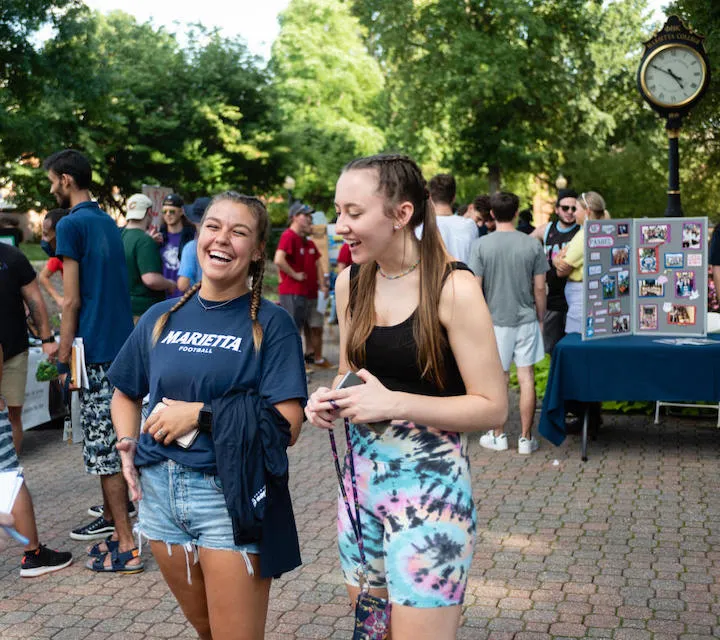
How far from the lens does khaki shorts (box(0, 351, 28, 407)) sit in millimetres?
6691

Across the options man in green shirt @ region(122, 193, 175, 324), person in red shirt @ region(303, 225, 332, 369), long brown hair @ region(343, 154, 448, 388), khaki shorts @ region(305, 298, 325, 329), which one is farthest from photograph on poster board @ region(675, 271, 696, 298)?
long brown hair @ region(343, 154, 448, 388)

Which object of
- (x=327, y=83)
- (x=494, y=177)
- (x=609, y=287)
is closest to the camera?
(x=609, y=287)

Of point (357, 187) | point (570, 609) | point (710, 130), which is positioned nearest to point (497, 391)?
point (357, 187)

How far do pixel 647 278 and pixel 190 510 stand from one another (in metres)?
6.44

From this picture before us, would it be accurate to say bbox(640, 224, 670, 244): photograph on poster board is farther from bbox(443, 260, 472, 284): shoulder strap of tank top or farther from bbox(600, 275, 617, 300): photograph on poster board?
bbox(443, 260, 472, 284): shoulder strap of tank top

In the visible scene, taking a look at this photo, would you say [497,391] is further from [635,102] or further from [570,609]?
[635,102]

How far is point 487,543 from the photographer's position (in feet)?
19.0

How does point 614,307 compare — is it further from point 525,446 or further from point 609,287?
point 525,446

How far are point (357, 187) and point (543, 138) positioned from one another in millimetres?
37657

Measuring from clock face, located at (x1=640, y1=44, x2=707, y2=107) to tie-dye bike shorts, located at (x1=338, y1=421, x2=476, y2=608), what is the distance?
8658mm

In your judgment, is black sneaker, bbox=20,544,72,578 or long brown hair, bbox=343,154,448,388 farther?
black sneaker, bbox=20,544,72,578

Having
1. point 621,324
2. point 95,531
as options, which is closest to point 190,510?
point 95,531

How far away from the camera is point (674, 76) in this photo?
1041 centimetres

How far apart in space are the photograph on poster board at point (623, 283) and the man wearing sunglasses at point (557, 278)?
65 cm
